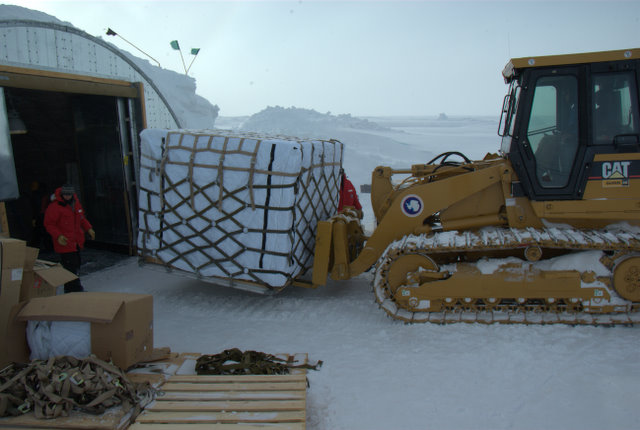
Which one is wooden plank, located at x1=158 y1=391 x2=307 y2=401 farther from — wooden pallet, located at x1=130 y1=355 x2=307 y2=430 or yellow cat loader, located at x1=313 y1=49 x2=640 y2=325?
yellow cat loader, located at x1=313 y1=49 x2=640 y2=325

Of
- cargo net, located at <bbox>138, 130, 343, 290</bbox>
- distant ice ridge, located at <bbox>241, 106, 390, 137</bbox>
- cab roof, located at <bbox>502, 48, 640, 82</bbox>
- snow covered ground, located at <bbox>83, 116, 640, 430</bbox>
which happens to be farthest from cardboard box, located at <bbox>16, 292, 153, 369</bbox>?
distant ice ridge, located at <bbox>241, 106, 390, 137</bbox>

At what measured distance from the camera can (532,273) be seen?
5.53 meters

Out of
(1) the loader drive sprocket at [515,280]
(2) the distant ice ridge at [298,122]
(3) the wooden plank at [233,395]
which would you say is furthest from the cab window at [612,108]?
(2) the distant ice ridge at [298,122]

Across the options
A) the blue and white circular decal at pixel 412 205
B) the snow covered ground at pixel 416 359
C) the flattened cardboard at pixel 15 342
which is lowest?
the snow covered ground at pixel 416 359

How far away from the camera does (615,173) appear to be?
5.51 metres

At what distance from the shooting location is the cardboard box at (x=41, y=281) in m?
4.97

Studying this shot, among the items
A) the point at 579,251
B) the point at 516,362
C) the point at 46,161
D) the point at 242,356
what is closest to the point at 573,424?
the point at 516,362

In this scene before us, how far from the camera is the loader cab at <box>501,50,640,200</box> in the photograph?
17.8ft

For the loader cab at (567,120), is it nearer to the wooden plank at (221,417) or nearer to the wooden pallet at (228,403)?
the wooden pallet at (228,403)

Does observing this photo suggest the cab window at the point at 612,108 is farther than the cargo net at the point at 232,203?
No

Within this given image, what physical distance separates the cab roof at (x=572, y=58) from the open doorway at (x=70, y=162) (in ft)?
24.0

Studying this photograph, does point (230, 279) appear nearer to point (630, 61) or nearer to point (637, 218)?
point (637, 218)

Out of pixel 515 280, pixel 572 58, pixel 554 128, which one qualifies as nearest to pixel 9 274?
pixel 515 280

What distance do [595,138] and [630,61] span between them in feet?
3.00
